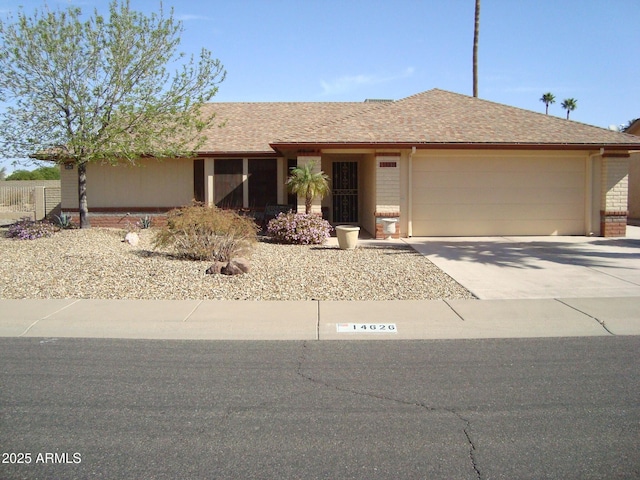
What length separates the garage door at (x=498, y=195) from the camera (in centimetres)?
1875

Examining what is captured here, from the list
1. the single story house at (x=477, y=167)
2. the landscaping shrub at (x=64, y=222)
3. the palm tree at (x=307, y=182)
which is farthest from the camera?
the landscaping shrub at (x=64, y=222)

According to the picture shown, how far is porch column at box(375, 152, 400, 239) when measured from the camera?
18.2 metres

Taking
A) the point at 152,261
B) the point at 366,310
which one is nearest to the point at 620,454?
the point at 366,310

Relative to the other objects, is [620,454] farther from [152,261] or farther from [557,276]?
[152,261]

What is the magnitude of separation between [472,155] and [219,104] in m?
13.0

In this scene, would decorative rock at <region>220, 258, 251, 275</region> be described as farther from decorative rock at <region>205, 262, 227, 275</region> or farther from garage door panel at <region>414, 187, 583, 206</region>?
garage door panel at <region>414, 187, 583, 206</region>

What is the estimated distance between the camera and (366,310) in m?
9.15

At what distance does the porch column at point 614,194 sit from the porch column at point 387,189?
6661 millimetres

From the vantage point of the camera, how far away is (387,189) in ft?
59.9

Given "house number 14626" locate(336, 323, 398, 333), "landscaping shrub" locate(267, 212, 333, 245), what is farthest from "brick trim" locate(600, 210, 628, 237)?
"house number 14626" locate(336, 323, 398, 333)

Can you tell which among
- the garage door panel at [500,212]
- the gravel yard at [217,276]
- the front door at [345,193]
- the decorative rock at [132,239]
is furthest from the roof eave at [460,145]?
the decorative rock at [132,239]

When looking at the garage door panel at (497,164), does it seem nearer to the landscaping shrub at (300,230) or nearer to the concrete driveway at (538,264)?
the concrete driveway at (538,264)

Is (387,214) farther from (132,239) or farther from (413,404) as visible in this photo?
(413,404)

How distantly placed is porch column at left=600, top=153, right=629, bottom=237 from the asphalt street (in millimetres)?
12632
